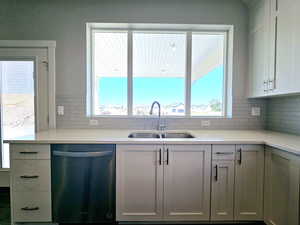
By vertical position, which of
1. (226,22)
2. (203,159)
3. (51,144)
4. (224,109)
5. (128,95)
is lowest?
(203,159)

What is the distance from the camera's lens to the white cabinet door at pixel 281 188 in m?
1.42

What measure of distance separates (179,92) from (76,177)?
1.74m

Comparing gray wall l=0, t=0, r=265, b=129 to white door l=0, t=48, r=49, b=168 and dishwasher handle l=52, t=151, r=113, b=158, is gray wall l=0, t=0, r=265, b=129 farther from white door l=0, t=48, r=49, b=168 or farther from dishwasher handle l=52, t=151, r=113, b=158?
dishwasher handle l=52, t=151, r=113, b=158

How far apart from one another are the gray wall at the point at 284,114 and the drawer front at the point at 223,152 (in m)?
0.94

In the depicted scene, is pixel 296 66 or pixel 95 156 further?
pixel 95 156

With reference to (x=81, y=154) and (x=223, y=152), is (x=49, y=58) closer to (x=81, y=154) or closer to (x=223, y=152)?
(x=81, y=154)

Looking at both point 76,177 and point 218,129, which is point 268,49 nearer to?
point 218,129

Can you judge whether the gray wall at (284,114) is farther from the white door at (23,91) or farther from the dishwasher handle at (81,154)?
the white door at (23,91)

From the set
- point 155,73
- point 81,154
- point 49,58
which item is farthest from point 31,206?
point 155,73

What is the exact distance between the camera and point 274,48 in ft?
6.34

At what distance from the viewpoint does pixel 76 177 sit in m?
1.80

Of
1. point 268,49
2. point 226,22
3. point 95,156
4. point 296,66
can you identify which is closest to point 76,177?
point 95,156

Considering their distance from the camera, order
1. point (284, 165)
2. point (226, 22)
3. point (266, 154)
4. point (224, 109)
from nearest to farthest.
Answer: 1. point (284, 165)
2. point (266, 154)
3. point (226, 22)
4. point (224, 109)

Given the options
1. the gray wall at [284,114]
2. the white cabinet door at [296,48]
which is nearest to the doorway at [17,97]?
the white cabinet door at [296,48]
